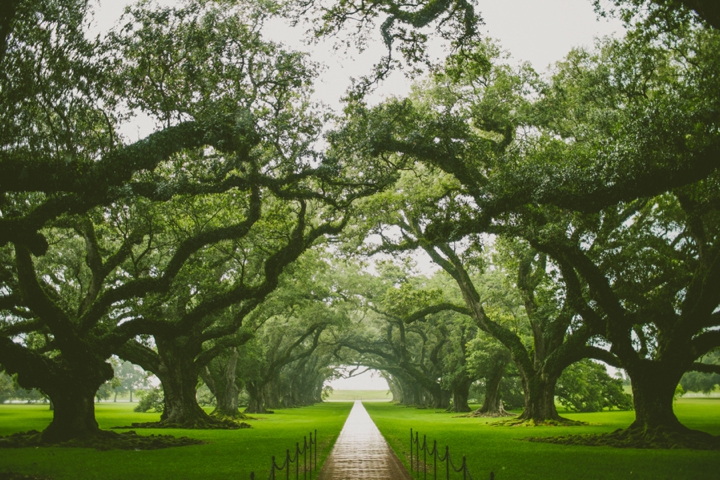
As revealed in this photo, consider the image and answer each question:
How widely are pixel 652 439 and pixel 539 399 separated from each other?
8844 mm

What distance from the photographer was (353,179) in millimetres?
16344

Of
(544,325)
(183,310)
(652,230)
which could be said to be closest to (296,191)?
(183,310)

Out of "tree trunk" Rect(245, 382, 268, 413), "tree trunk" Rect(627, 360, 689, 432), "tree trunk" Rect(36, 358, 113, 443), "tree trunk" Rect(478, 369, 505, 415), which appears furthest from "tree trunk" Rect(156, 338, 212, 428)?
"tree trunk" Rect(478, 369, 505, 415)

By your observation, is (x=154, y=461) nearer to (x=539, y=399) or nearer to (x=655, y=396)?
(x=655, y=396)

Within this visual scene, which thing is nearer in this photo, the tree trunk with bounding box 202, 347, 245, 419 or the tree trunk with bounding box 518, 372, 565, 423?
the tree trunk with bounding box 518, 372, 565, 423

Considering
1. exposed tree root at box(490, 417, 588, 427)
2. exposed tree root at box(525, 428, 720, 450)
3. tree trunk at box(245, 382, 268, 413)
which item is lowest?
tree trunk at box(245, 382, 268, 413)

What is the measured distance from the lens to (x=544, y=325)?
79.0 ft

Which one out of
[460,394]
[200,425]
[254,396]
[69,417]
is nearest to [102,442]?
[69,417]

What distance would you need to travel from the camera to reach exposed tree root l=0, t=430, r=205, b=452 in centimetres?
1452

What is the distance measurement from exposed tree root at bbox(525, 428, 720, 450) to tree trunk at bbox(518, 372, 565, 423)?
680cm

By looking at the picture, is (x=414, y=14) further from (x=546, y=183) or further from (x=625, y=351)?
(x=625, y=351)

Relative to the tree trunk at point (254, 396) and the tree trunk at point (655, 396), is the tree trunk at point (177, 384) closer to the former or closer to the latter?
the tree trunk at point (254, 396)

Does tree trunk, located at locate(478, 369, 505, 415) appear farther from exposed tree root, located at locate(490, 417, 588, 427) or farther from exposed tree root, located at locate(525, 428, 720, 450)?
exposed tree root, located at locate(525, 428, 720, 450)

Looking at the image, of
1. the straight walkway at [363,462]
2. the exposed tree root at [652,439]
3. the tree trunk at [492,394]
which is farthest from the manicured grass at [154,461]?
the tree trunk at [492,394]
